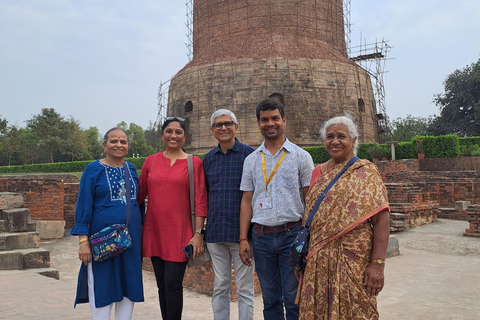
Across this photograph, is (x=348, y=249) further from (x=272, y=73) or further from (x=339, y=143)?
(x=272, y=73)

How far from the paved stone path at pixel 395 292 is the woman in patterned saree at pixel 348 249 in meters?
1.79

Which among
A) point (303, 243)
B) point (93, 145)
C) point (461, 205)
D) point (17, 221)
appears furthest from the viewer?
point (93, 145)

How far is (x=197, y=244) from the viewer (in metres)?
2.86

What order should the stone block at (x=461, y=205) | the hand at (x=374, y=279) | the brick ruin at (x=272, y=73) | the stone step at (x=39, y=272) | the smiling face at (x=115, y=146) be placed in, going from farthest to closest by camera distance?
the brick ruin at (x=272, y=73) < the stone block at (x=461, y=205) < the stone step at (x=39, y=272) < the smiling face at (x=115, y=146) < the hand at (x=374, y=279)

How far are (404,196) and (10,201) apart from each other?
8.80 meters

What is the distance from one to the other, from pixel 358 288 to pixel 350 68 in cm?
2250

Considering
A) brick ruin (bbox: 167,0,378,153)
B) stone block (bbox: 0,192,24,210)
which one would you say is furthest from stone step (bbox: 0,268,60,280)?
brick ruin (bbox: 167,0,378,153)

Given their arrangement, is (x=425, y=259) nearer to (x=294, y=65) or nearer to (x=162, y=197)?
(x=162, y=197)

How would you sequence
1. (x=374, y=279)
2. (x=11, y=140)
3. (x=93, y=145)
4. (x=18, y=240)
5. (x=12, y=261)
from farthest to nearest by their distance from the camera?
1. (x=93, y=145)
2. (x=11, y=140)
3. (x=18, y=240)
4. (x=12, y=261)
5. (x=374, y=279)

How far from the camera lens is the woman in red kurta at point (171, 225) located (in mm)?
2854

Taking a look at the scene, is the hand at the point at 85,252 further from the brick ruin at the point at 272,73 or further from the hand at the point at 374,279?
the brick ruin at the point at 272,73

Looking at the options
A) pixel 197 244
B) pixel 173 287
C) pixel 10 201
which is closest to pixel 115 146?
pixel 197 244

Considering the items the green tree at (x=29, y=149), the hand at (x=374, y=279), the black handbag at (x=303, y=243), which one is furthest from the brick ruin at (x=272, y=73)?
the hand at (x=374, y=279)

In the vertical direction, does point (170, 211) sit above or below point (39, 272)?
above
